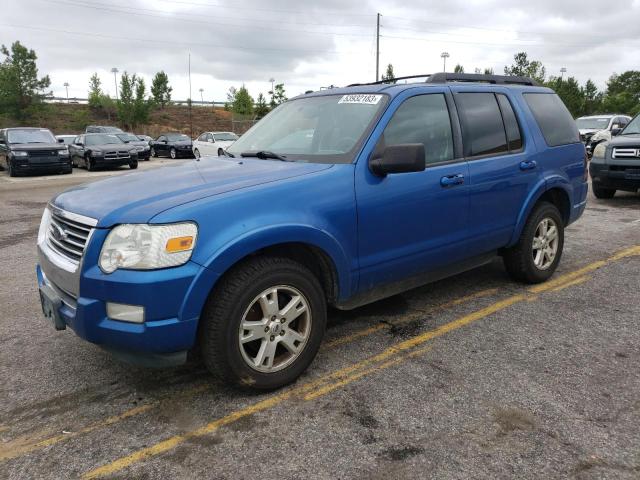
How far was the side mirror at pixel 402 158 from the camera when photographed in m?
3.19

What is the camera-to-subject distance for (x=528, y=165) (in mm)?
4523

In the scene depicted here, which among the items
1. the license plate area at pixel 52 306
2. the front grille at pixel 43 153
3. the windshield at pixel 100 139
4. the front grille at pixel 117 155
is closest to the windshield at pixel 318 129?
the license plate area at pixel 52 306

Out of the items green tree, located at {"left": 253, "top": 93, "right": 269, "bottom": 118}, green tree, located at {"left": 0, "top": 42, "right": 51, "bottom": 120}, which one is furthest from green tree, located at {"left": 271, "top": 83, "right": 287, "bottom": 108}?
green tree, located at {"left": 0, "top": 42, "right": 51, "bottom": 120}

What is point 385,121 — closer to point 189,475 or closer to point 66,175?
point 189,475

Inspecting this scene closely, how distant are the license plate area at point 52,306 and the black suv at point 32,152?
17.0 metres

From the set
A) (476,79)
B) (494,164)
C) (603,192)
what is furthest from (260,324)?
(603,192)

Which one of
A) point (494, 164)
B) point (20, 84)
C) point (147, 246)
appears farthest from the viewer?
point (20, 84)

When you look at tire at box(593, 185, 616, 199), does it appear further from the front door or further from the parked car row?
the parked car row

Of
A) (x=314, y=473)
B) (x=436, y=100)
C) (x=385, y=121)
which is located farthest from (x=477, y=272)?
(x=314, y=473)

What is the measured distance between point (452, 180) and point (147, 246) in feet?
Answer: 7.50

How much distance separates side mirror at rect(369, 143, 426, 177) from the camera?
125 inches

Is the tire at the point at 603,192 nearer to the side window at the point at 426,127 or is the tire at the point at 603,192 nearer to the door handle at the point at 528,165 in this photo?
the door handle at the point at 528,165

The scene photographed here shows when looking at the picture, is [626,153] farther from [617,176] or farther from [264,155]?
[264,155]

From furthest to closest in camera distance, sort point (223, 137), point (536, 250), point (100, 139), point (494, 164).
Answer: point (223, 137)
point (100, 139)
point (536, 250)
point (494, 164)
